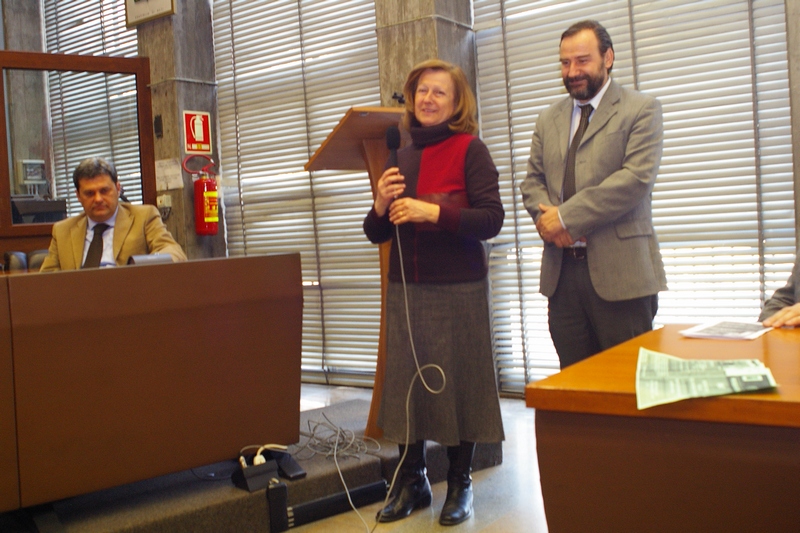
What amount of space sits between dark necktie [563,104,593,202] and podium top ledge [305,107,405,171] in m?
0.68

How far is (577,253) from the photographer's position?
2.78 m

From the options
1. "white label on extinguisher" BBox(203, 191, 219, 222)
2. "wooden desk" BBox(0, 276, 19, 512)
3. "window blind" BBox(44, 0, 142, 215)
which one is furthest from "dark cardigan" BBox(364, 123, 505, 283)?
"window blind" BBox(44, 0, 142, 215)

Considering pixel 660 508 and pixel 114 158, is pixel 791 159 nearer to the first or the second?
pixel 660 508

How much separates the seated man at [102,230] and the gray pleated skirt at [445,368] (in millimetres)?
1396

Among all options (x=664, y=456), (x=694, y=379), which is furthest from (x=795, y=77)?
(x=664, y=456)

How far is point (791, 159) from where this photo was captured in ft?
12.0

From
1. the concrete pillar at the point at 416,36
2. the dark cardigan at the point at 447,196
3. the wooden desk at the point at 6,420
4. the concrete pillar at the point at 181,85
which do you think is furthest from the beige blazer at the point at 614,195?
the concrete pillar at the point at 181,85

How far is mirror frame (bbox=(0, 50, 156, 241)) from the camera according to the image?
5406 mm

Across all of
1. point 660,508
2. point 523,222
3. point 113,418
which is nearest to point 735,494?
point 660,508

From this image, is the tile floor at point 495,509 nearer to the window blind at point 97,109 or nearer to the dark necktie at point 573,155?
the dark necktie at point 573,155

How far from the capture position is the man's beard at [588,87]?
109 inches

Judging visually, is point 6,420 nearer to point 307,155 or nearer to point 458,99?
point 458,99

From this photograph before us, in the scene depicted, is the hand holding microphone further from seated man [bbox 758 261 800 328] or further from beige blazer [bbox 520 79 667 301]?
seated man [bbox 758 261 800 328]

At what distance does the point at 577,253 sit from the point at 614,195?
254 mm
